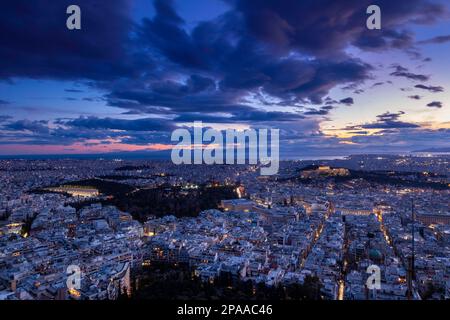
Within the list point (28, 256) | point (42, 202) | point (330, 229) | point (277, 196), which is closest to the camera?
point (28, 256)

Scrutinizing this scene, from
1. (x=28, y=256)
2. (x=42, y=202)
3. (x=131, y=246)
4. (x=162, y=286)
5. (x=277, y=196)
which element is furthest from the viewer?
(x=277, y=196)

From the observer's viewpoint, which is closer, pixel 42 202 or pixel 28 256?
pixel 28 256

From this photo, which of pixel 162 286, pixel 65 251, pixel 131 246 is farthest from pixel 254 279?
pixel 65 251
